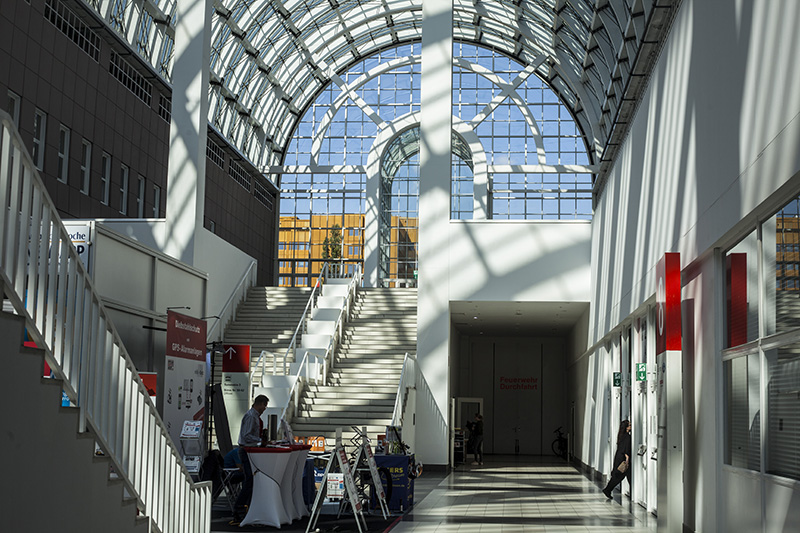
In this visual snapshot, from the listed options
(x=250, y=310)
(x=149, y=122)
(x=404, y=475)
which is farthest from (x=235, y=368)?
(x=149, y=122)

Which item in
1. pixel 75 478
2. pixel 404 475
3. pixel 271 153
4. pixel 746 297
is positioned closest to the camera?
pixel 75 478

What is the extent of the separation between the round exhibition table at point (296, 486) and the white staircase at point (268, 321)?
422 inches

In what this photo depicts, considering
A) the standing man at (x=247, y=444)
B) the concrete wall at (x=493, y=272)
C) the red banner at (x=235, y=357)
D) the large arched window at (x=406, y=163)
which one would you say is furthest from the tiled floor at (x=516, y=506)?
the large arched window at (x=406, y=163)

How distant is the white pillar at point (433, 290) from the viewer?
2228 cm

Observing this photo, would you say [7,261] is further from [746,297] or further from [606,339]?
[606,339]

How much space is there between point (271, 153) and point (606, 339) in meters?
25.2

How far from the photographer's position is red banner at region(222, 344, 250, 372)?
17.0m

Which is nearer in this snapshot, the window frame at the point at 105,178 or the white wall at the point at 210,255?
the white wall at the point at 210,255

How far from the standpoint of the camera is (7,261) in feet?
18.7

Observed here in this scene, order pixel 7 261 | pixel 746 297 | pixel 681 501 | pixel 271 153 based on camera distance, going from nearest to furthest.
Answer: pixel 7 261 → pixel 746 297 → pixel 681 501 → pixel 271 153

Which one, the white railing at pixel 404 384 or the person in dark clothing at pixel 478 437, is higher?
the white railing at pixel 404 384

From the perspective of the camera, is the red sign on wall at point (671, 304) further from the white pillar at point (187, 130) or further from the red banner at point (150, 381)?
the white pillar at point (187, 130)

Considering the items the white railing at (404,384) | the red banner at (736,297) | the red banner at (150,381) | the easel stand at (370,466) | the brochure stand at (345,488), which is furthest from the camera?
the white railing at (404,384)

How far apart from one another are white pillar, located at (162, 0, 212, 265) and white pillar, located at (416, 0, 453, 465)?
5.68 meters
